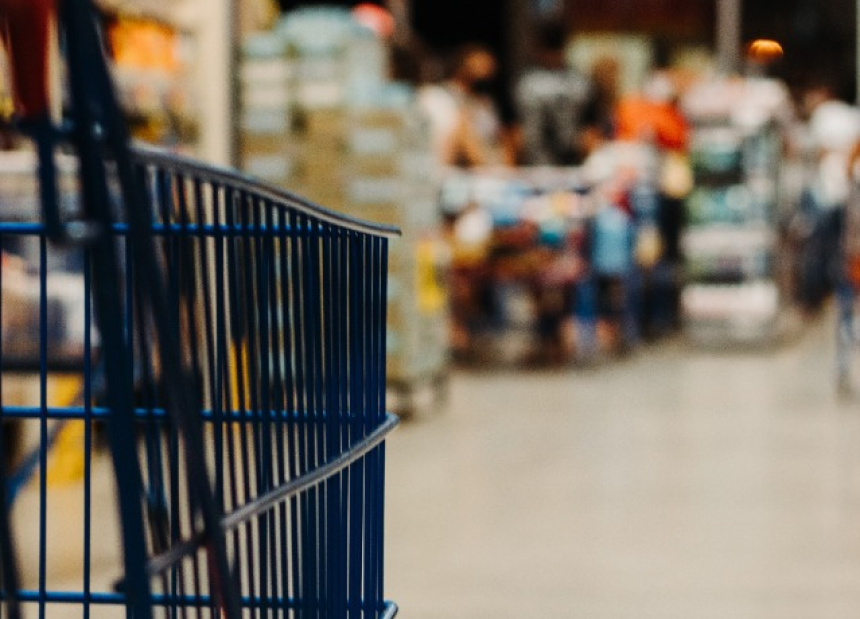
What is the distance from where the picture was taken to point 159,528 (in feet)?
5.98

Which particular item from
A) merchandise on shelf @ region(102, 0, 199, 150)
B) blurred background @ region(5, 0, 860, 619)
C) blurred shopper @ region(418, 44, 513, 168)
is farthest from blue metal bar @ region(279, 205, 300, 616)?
blurred shopper @ region(418, 44, 513, 168)

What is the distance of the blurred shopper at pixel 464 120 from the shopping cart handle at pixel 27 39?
9353 millimetres

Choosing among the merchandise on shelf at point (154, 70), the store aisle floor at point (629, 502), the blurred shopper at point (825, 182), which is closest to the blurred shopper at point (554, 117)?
the blurred shopper at point (825, 182)

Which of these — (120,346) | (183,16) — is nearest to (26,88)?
(120,346)

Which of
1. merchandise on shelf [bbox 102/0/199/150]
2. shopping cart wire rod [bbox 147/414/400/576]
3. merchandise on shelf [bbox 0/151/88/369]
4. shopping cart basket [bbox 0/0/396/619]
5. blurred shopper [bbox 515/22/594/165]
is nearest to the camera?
shopping cart basket [bbox 0/0/396/619]

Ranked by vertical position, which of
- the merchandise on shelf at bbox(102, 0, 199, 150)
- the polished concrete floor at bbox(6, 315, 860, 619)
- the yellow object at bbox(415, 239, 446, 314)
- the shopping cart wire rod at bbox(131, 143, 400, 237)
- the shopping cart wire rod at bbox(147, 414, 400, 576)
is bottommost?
the polished concrete floor at bbox(6, 315, 860, 619)

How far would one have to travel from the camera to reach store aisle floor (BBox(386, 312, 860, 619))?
4703 millimetres

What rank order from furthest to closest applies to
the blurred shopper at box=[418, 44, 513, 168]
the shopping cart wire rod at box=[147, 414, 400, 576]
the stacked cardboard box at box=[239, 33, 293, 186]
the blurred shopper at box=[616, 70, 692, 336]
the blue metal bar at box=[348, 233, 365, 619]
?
the blurred shopper at box=[616, 70, 692, 336] < the blurred shopper at box=[418, 44, 513, 168] < the stacked cardboard box at box=[239, 33, 293, 186] < the blue metal bar at box=[348, 233, 365, 619] < the shopping cart wire rod at box=[147, 414, 400, 576]

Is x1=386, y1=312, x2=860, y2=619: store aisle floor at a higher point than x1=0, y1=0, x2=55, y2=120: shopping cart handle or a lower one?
lower

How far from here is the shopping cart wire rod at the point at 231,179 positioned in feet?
5.74

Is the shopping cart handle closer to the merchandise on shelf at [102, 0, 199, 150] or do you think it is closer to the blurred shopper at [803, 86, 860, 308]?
the merchandise on shelf at [102, 0, 199, 150]

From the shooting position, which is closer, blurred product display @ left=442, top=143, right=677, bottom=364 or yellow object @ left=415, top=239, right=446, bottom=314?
yellow object @ left=415, top=239, right=446, bottom=314

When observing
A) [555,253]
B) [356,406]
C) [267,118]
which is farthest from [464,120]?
[356,406]

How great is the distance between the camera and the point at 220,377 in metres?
2.04
